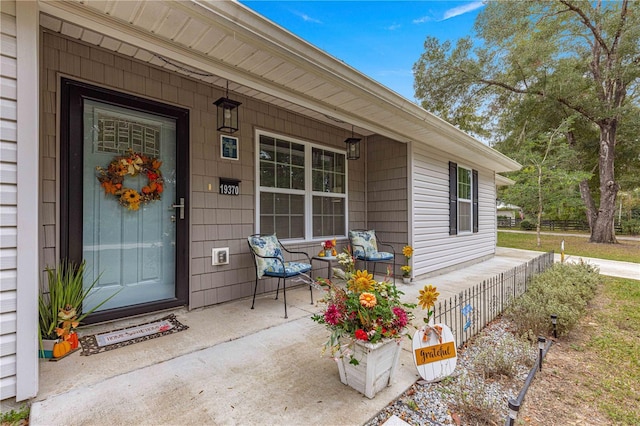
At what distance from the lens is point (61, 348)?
2.15 m

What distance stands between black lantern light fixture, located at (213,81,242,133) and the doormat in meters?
2.15

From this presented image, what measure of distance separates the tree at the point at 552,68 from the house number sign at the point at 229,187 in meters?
11.8

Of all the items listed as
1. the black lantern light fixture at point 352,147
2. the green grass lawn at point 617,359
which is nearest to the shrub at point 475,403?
the green grass lawn at point 617,359

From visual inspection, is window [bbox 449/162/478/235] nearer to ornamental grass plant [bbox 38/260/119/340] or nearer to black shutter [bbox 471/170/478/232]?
black shutter [bbox 471/170/478/232]

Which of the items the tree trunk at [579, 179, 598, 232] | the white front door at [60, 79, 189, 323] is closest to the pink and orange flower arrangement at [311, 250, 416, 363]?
the white front door at [60, 79, 189, 323]

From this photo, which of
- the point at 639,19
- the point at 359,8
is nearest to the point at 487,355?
the point at 359,8

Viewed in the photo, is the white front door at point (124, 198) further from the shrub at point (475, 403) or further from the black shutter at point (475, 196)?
the black shutter at point (475, 196)

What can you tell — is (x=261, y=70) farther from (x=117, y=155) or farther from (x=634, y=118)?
(x=634, y=118)

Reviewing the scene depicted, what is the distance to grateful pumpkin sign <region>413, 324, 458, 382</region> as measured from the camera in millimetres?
1946

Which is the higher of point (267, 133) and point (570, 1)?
point (570, 1)

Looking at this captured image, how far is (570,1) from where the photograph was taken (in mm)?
9688

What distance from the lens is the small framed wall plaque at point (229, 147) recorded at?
11.4 ft

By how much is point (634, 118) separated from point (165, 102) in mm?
15730

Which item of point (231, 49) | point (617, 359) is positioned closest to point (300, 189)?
point (231, 49)
